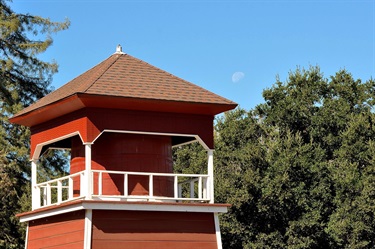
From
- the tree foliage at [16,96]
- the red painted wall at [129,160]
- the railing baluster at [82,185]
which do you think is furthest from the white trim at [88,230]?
the tree foliage at [16,96]

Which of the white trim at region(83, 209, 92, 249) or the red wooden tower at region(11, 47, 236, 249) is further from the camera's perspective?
the red wooden tower at region(11, 47, 236, 249)

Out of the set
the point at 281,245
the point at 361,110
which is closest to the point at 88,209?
the point at 281,245

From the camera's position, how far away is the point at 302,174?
38.3 meters

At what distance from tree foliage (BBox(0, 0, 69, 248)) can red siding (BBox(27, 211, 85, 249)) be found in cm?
1289

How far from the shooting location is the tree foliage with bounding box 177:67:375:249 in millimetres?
36562

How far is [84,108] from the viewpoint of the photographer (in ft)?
71.3

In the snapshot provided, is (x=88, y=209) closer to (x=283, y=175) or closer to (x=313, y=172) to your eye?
(x=283, y=175)

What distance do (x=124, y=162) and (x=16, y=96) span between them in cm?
1779

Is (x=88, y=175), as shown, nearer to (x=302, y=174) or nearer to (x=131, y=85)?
(x=131, y=85)

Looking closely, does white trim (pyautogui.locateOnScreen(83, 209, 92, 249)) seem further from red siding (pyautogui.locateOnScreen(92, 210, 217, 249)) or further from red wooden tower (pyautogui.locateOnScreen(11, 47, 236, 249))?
red siding (pyautogui.locateOnScreen(92, 210, 217, 249))

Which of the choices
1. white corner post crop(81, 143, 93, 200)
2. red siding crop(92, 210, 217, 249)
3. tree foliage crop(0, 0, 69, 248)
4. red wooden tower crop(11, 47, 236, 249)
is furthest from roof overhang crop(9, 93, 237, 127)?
tree foliage crop(0, 0, 69, 248)

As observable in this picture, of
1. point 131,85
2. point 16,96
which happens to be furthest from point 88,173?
point 16,96

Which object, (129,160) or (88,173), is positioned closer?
(88,173)

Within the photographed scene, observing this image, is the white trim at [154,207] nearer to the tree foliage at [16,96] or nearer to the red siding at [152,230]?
the red siding at [152,230]
